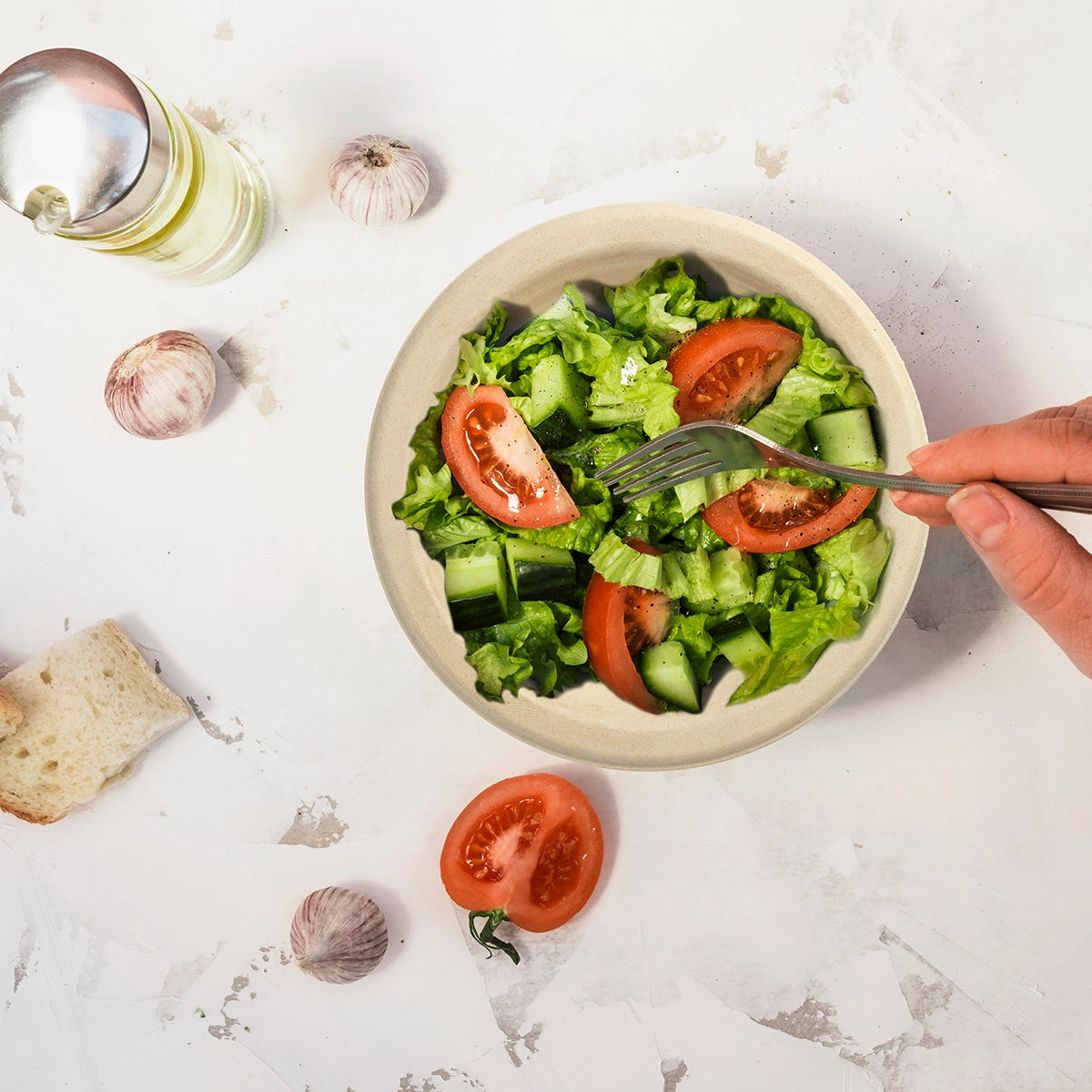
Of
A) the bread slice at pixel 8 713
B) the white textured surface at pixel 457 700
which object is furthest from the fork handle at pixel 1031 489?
the bread slice at pixel 8 713

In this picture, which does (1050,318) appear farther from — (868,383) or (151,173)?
(151,173)

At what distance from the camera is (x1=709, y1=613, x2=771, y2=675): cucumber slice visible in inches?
71.6

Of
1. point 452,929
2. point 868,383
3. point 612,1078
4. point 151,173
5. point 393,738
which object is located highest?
point 151,173

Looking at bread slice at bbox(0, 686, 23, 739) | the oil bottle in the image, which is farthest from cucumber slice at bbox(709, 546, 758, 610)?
bread slice at bbox(0, 686, 23, 739)

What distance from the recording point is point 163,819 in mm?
2160

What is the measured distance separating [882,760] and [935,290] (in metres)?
1.07

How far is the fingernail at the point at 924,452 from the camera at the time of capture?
1479 mm

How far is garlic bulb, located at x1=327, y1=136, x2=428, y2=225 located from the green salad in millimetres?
408

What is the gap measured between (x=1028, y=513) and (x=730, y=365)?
2.02 ft

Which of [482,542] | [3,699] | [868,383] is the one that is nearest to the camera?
[868,383]

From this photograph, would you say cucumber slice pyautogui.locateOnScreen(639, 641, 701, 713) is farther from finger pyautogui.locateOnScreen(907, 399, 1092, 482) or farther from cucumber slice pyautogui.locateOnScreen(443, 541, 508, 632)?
finger pyautogui.locateOnScreen(907, 399, 1092, 482)

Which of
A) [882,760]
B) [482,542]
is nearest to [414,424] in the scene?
[482,542]

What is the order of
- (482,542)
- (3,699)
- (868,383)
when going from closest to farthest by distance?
(868,383) → (482,542) → (3,699)

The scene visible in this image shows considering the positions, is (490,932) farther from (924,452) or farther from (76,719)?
(924,452)
